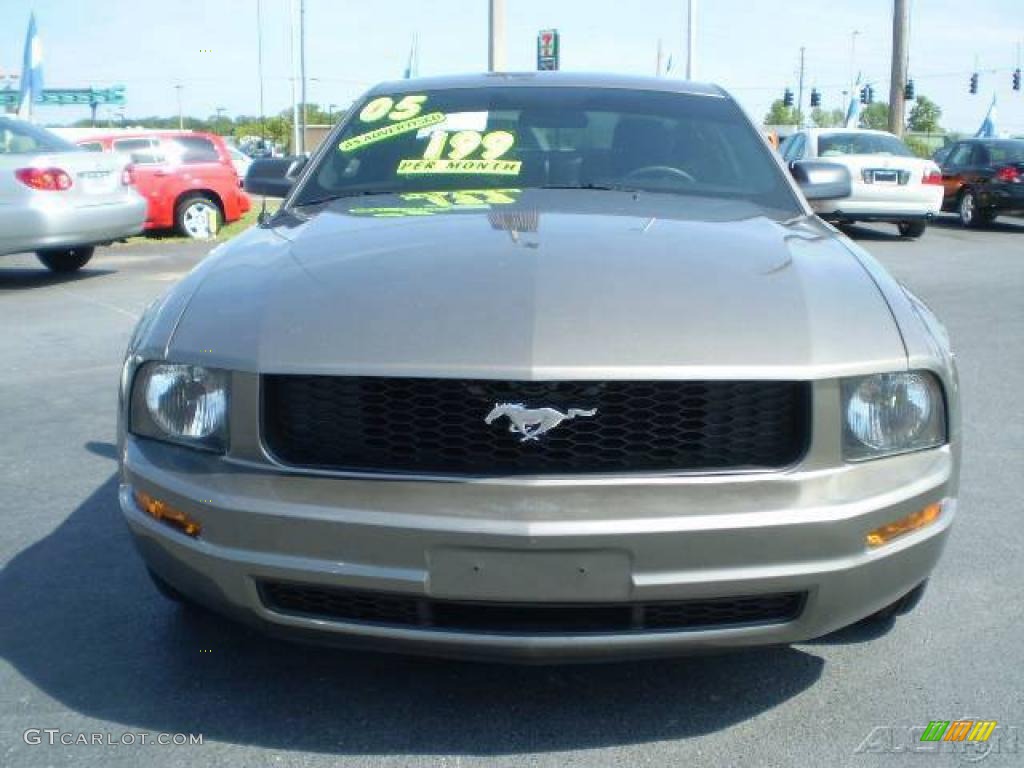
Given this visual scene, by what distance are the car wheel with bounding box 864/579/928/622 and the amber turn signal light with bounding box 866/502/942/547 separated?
369mm

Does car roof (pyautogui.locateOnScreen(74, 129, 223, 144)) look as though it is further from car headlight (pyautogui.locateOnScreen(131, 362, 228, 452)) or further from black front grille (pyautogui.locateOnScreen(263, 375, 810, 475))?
black front grille (pyautogui.locateOnScreen(263, 375, 810, 475))

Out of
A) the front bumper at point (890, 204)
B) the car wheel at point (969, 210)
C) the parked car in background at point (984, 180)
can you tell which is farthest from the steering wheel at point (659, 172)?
the car wheel at point (969, 210)

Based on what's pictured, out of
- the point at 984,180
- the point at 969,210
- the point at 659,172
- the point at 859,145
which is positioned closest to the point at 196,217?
the point at 859,145

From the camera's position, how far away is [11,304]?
9.95 m

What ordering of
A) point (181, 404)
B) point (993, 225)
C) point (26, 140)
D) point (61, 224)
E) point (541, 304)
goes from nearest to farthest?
point (541, 304) → point (181, 404) → point (61, 224) → point (26, 140) → point (993, 225)

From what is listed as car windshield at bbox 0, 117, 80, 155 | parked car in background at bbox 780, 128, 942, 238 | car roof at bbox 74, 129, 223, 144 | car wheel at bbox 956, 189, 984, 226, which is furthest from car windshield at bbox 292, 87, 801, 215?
car wheel at bbox 956, 189, 984, 226

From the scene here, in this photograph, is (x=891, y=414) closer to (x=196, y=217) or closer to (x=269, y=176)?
(x=269, y=176)

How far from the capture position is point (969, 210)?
1912cm

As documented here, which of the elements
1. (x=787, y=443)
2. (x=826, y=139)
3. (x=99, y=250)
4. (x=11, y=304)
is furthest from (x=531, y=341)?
(x=826, y=139)

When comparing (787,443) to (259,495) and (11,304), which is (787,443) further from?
(11,304)

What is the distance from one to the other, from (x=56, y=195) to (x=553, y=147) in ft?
26.2

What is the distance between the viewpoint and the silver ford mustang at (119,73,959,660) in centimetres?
238

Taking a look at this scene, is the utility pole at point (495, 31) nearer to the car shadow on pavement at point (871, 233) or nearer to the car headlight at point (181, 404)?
the car shadow on pavement at point (871, 233)

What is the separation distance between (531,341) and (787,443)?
0.59 meters
